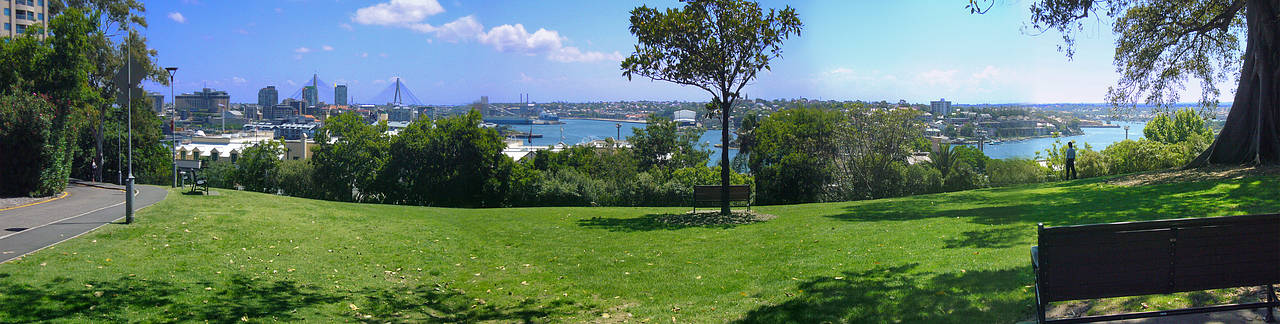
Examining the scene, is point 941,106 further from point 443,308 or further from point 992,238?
point 443,308

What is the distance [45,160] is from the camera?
16.5m

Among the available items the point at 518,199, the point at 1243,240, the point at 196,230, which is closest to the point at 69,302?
the point at 196,230

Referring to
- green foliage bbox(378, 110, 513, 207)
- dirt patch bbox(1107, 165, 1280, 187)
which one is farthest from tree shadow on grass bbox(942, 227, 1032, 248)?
green foliage bbox(378, 110, 513, 207)

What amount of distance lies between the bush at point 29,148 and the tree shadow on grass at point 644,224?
43.9 ft

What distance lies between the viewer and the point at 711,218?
15.1 metres

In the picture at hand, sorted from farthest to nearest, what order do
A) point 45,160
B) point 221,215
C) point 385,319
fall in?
point 45,160 < point 221,215 < point 385,319

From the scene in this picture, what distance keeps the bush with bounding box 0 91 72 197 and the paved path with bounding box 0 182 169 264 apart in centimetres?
73

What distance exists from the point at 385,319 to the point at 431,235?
686cm

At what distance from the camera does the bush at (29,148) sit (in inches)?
636

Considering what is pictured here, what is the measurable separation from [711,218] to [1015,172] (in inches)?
787

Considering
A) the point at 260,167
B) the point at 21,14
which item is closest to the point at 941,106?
the point at 260,167

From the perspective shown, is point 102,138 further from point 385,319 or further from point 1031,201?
point 1031,201

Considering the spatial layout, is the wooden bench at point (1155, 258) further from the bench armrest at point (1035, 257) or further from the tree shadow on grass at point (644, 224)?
the tree shadow on grass at point (644, 224)

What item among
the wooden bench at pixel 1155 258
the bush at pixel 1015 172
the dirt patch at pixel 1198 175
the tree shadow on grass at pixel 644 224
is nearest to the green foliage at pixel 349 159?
the tree shadow on grass at pixel 644 224
